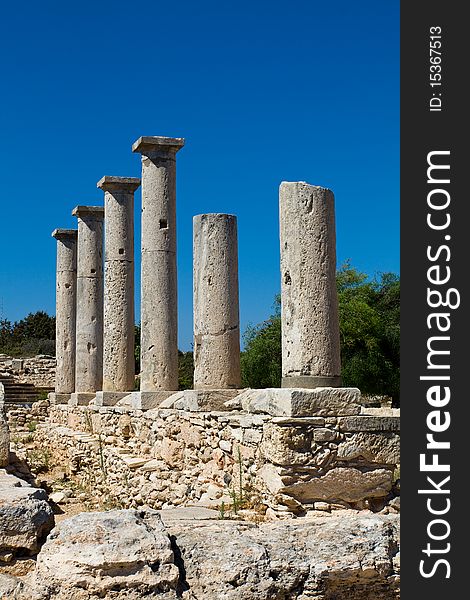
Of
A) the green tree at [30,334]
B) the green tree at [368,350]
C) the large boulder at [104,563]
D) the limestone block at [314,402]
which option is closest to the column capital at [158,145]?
the limestone block at [314,402]

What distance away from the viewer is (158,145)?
578 inches

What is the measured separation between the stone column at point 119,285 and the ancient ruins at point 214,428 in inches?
1.2

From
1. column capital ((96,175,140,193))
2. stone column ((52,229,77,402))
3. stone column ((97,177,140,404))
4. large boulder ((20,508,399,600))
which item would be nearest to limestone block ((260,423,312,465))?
large boulder ((20,508,399,600))

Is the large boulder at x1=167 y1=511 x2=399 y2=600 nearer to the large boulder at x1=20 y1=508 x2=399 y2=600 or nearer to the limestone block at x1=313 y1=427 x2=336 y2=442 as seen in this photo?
the large boulder at x1=20 y1=508 x2=399 y2=600

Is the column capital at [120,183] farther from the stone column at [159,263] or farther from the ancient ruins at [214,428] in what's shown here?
the stone column at [159,263]

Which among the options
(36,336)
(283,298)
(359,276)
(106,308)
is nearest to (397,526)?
(283,298)

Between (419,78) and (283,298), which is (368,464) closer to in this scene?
(283,298)

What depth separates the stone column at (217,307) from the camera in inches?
461

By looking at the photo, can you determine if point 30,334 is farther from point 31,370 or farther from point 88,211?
point 88,211

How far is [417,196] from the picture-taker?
4.69m

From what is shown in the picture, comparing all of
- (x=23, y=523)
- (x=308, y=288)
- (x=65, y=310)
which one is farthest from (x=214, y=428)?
(x=65, y=310)

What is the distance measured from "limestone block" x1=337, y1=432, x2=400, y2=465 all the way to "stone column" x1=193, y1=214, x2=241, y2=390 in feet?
11.7

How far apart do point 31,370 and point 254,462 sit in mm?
22557

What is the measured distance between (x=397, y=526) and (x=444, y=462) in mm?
641
